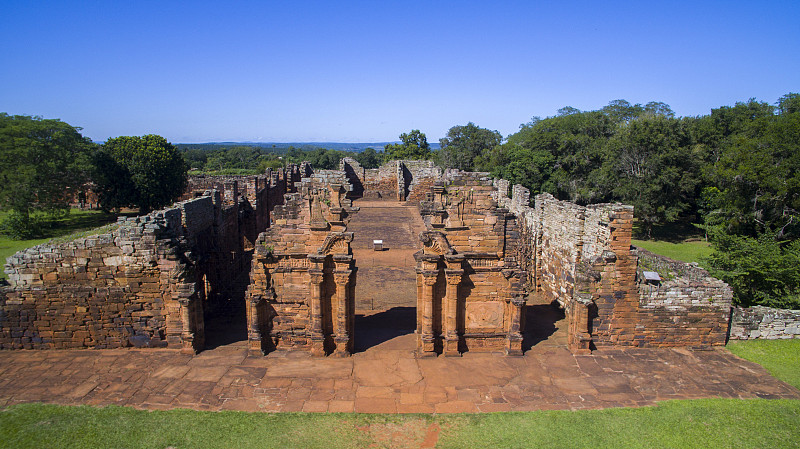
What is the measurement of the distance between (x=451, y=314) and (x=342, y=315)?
8.78ft

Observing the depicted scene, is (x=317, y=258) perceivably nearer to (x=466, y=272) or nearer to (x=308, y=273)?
(x=308, y=273)

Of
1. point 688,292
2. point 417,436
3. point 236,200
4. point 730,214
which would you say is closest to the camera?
point 417,436

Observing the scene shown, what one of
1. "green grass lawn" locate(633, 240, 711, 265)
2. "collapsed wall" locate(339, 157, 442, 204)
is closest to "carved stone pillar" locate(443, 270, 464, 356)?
"green grass lawn" locate(633, 240, 711, 265)

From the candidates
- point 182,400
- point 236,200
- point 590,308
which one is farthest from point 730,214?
point 182,400

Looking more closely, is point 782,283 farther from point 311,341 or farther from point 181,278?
point 181,278

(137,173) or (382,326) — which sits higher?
(137,173)

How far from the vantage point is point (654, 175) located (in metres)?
30.3

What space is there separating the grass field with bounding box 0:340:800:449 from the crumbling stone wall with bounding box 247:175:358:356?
2.60 metres

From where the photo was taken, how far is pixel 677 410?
911 cm

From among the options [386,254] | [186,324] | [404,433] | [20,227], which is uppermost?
[186,324]

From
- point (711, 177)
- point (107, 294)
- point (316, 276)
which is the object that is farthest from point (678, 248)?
point (107, 294)

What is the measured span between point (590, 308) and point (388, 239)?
14949 millimetres

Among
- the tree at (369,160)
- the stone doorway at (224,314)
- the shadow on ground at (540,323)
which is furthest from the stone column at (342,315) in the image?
the tree at (369,160)

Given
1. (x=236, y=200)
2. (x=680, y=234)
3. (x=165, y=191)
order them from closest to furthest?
1. (x=236, y=200)
2. (x=680, y=234)
3. (x=165, y=191)
